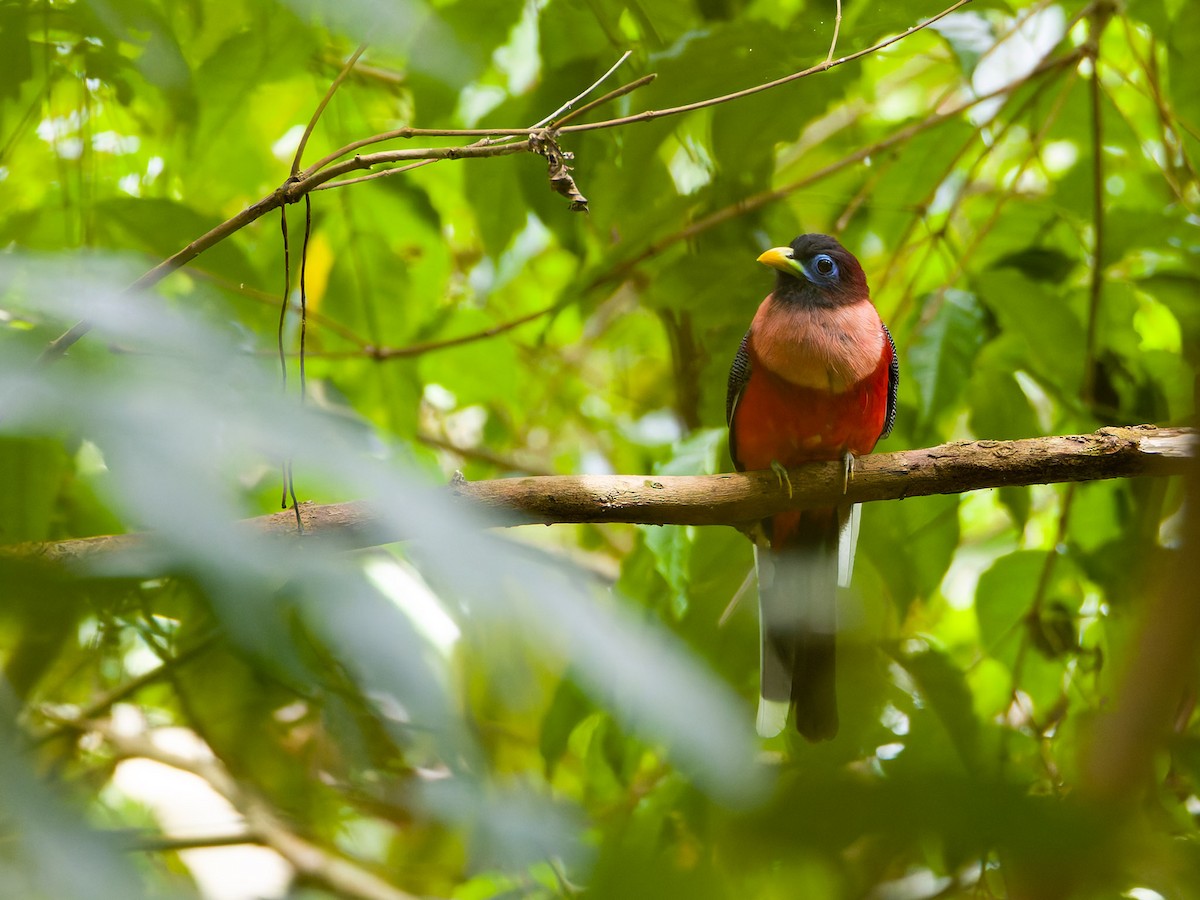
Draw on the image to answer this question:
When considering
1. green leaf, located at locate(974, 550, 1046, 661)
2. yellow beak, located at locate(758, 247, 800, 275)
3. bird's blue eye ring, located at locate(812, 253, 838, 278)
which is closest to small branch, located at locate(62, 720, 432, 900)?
green leaf, located at locate(974, 550, 1046, 661)

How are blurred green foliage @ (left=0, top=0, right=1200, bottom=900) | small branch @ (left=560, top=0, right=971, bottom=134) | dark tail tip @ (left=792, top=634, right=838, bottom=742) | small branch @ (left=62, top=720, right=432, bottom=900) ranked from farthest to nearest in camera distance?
small branch @ (left=560, top=0, right=971, bottom=134) → dark tail tip @ (left=792, top=634, right=838, bottom=742) → small branch @ (left=62, top=720, right=432, bottom=900) → blurred green foliage @ (left=0, top=0, right=1200, bottom=900)

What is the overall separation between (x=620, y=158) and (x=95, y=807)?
105 inches

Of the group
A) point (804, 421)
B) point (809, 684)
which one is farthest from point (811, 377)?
point (809, 684)

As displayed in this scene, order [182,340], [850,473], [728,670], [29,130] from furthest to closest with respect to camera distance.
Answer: [850,473] → [29,130] → [728,670] → [182,340]

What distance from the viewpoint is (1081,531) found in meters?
3.36

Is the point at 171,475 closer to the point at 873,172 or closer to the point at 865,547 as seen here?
the point at 865,547

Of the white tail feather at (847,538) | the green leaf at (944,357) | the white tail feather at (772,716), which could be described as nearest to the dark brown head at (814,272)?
the green leaf at (944,357)

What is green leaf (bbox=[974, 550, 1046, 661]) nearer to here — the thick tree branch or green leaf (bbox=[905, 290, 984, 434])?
green leaf (bbox=[905, 290, 984, 434])

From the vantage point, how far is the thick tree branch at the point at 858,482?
217 cm

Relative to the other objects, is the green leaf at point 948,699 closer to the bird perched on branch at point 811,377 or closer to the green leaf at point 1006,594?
the bird perched on branch at point 811,377

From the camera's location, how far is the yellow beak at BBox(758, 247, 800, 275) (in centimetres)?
335

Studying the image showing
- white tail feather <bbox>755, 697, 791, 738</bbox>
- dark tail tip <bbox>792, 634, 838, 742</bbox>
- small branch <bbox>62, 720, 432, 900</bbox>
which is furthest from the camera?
white tail feather <bbox>755, 697, 791, 738</bbox>

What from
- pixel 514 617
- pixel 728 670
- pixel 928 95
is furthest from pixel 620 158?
pixel 928 95

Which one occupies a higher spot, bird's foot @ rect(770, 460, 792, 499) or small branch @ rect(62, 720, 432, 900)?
bird's foot @ rect(770, 460, 792, 499)
